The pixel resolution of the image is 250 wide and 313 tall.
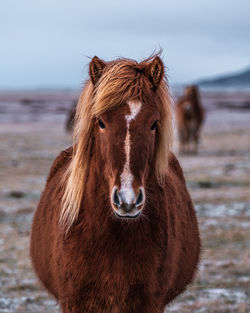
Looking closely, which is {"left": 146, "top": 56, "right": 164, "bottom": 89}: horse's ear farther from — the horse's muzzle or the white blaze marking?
the horse's muzzle

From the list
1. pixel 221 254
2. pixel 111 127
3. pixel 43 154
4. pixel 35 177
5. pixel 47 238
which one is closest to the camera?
pixel 111 127

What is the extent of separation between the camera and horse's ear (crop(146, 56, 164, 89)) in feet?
10.0

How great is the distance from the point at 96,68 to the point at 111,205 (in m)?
0.89

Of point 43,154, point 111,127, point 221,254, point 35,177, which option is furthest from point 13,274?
point 43,154

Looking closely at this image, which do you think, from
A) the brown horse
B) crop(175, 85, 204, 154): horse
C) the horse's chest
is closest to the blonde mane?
the brown horse

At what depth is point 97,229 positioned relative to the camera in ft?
10.4

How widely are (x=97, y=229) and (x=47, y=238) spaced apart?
0.80 m

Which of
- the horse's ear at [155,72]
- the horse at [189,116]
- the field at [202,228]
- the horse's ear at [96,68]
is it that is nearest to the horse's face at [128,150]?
the horse's ear at [155,72]

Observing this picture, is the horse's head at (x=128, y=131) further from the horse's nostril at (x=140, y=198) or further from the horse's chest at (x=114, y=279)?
the horse's chest at (x=114, y=279)

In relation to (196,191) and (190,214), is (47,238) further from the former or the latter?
(196,191)

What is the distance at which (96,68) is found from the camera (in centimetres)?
313

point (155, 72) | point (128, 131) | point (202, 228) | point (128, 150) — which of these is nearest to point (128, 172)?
point (128, 150)

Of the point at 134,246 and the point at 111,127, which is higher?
the point at 111,127

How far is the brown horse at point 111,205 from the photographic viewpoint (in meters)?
2.91
